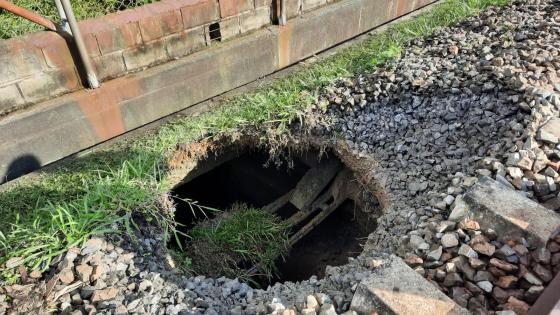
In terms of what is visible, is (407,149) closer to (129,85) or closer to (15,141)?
(129,85)

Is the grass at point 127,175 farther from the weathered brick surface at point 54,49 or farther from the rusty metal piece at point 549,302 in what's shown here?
the rusty metal piece at point 549,302

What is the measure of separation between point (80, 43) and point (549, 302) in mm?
3099

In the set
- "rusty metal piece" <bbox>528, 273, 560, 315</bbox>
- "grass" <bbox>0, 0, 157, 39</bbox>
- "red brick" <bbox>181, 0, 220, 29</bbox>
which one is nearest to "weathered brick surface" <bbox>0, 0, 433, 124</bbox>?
"red brick" <bbox>181, 0, 220, 29</bbox>

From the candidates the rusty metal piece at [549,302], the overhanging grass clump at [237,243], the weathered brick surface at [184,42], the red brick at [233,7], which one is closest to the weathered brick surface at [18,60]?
the weathered brick surface at [184,42]

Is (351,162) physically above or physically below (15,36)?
below

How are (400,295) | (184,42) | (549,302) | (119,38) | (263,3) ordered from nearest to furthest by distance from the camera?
(549,302) → (400,295) → (119,38) → (184,42) → (263,3)

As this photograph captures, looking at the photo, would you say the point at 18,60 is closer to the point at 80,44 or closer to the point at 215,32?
the point at 80,44

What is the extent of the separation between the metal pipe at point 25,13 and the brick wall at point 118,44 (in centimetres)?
7

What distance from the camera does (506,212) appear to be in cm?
217

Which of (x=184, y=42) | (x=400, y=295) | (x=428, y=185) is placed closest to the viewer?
(x=400, y=295)

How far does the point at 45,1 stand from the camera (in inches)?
131

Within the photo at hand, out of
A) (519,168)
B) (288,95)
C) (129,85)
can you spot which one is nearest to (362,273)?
(519,168)

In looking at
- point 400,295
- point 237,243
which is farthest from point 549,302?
point 237,243

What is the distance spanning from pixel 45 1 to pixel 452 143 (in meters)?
3.37
